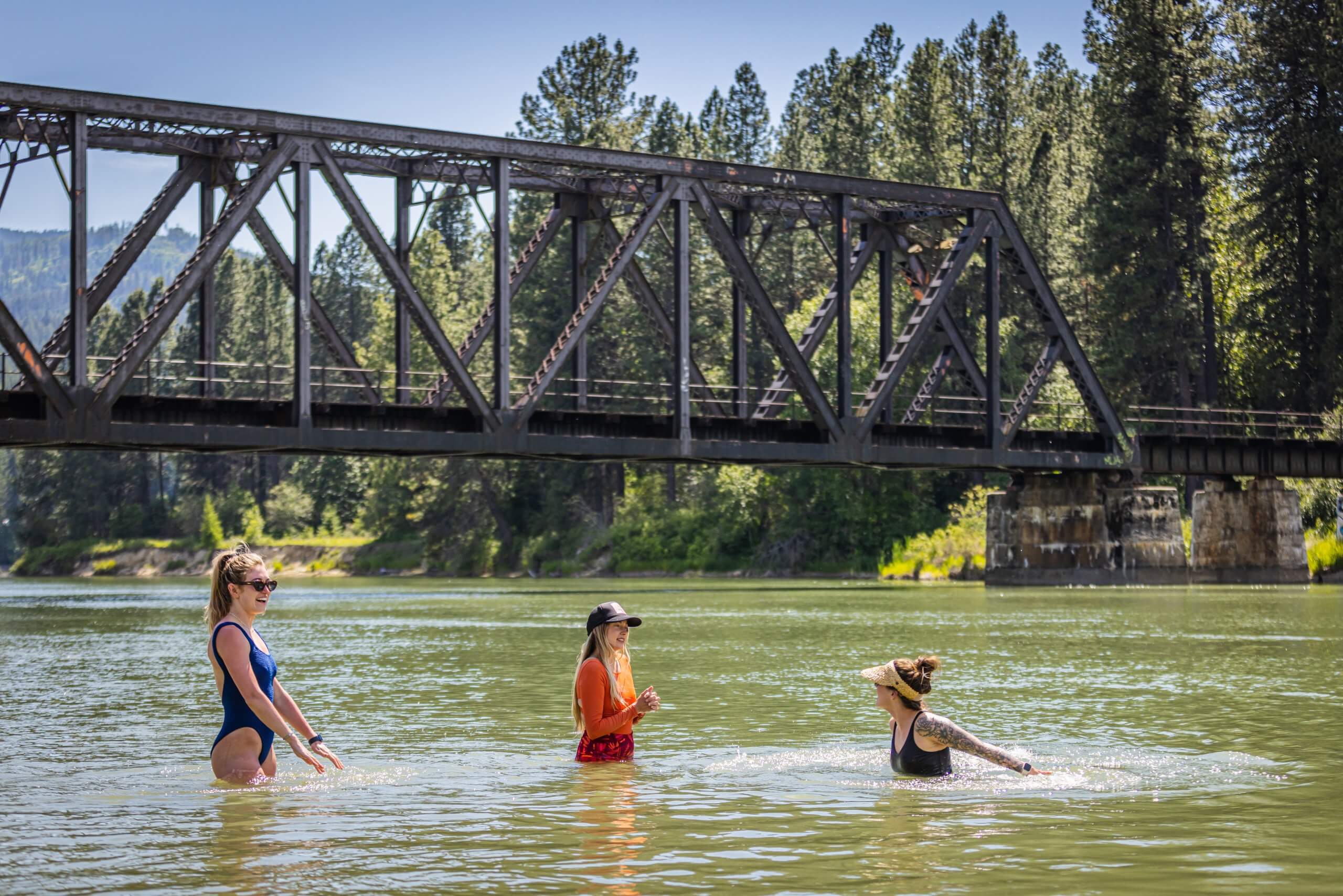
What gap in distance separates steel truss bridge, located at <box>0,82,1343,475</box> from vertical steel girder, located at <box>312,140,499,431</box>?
7cm

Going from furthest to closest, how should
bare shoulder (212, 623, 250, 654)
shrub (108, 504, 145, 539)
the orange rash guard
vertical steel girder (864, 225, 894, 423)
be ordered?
shrub (108, 504, 145, 539) → vertical steel girder (864, 225, 894, 423) → the orange rash guard → bare shoulder (212, 623, 250, 654)

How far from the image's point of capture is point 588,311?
147 ft

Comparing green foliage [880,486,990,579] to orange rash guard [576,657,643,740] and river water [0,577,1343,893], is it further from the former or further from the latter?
orange rash guard [576,657,643,740]

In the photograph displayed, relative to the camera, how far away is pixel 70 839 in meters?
10.6

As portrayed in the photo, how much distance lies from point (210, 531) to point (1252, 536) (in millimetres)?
84200

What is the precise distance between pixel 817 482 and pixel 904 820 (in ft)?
237

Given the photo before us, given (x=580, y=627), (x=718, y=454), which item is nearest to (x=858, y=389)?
Answer: (x=718, y=454)

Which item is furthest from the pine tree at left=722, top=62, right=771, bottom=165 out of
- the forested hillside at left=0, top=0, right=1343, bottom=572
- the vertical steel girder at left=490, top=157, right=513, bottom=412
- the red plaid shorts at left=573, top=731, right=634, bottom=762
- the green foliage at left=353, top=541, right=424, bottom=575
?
the red plaid shorts at left=573, top=731, right=634, bottom=762

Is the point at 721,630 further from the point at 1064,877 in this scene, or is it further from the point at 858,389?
the point at 858,389

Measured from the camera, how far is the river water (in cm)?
949

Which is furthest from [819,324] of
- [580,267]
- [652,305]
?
[580,267]

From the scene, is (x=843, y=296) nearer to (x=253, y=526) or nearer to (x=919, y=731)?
(x=919, y=731)

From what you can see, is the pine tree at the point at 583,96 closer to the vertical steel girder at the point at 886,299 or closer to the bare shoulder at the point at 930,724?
the vertical steel girder at the point at 886,299

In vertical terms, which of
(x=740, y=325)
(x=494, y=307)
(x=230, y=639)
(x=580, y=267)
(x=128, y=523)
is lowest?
(x=230, y=639)
